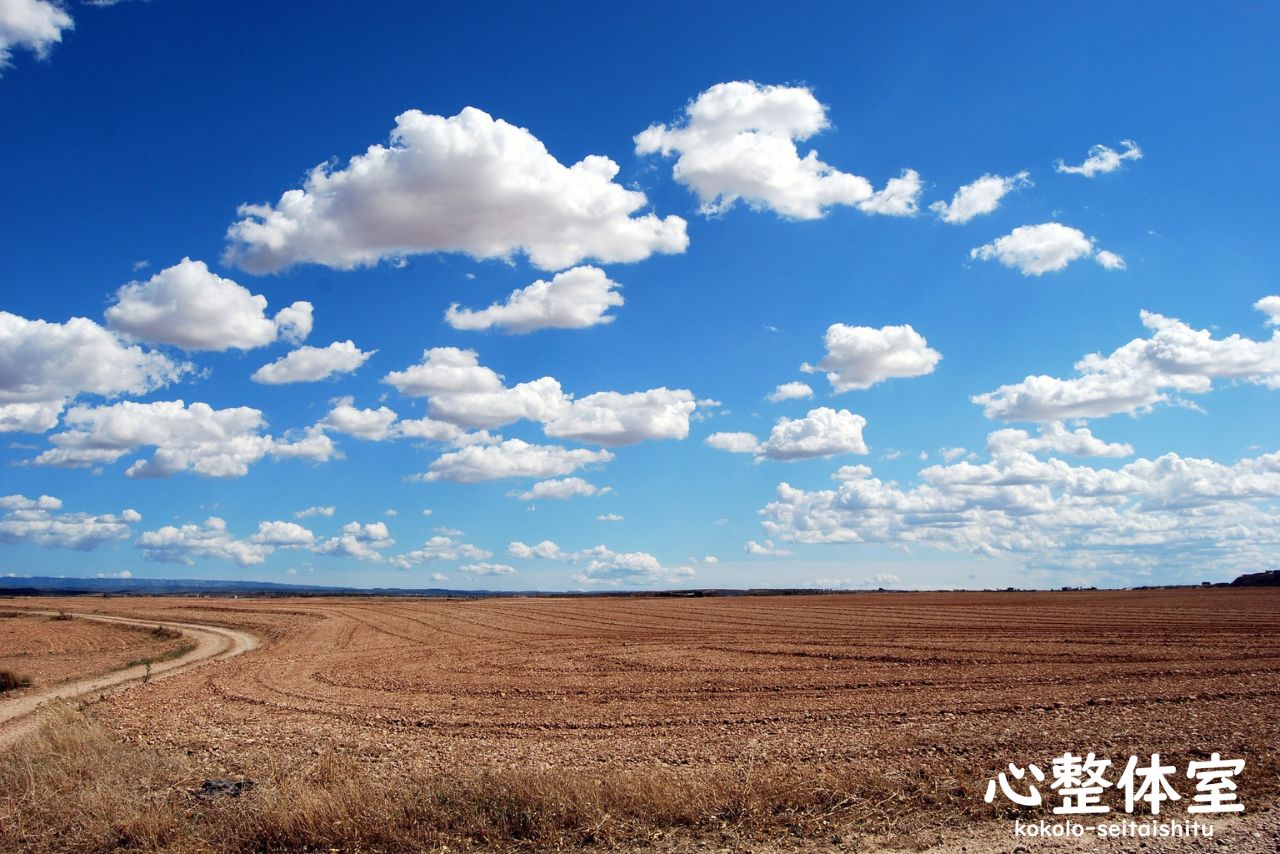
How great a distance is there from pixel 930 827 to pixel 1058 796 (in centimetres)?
201

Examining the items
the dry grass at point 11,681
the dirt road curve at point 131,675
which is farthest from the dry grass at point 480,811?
the dry grass at point 11,681

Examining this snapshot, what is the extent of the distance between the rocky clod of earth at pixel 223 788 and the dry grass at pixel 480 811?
21 centimetres

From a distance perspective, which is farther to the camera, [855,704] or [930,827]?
[855,704]

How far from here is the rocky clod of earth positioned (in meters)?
11.4

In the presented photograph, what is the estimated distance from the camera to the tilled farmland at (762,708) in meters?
12.7

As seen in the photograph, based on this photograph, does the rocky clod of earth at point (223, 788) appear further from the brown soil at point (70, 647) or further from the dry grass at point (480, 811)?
the brown soil at point (70, 647)

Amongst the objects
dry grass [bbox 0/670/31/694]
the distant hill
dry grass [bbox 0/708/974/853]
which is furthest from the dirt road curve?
the distant hill

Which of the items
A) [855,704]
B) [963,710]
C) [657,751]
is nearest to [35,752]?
[657,751]

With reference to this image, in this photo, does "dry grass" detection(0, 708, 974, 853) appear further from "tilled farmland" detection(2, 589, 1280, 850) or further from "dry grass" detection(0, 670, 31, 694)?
"dry grass" detection(0, 670, 31, 694)

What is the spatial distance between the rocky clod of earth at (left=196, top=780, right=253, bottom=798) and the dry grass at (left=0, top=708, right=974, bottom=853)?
209mm

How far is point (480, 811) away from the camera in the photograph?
A: 10.1 metres

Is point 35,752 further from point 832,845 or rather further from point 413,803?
point 832,845

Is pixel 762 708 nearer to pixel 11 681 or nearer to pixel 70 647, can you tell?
pixel 11 681

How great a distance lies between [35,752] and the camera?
48.4 ft
